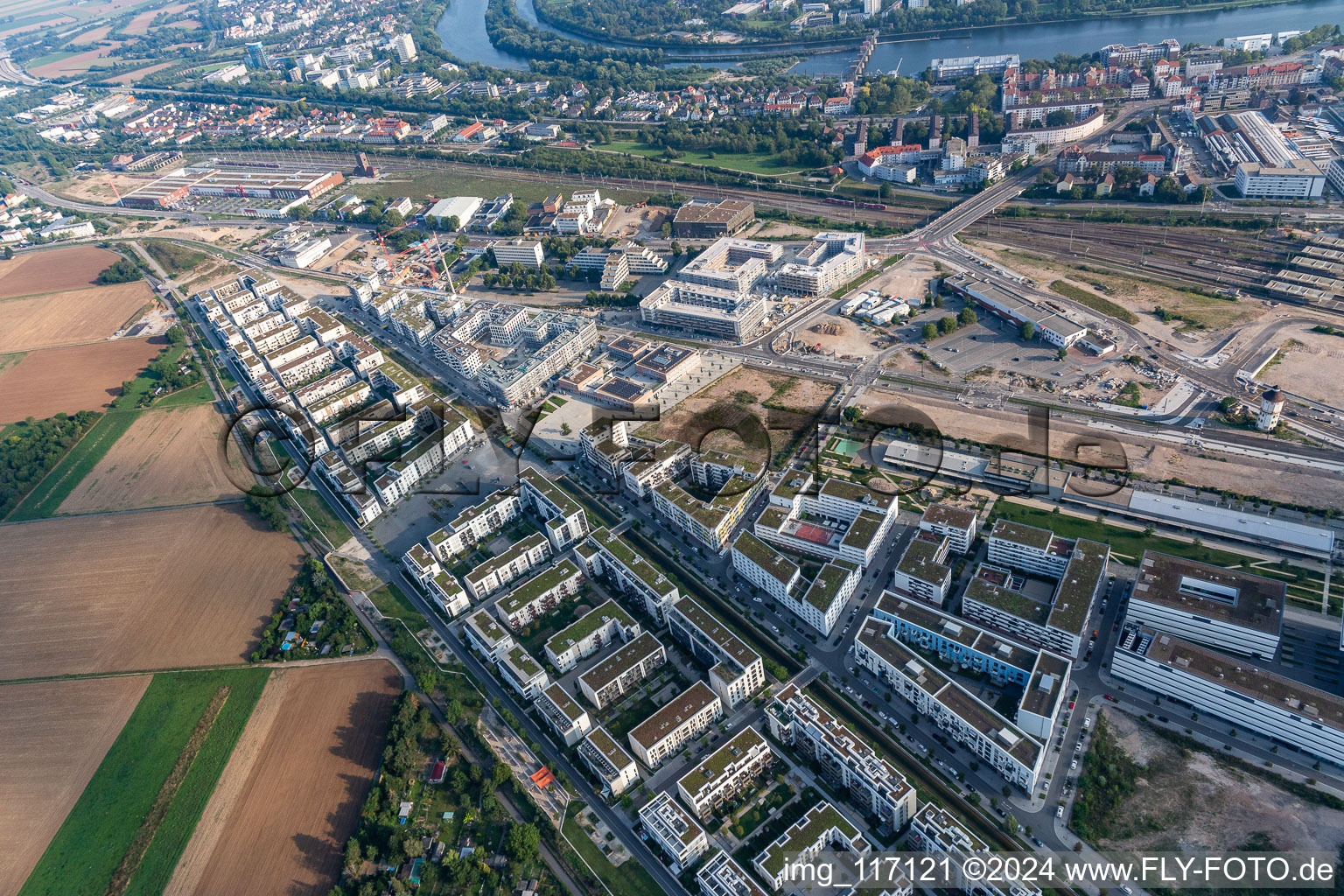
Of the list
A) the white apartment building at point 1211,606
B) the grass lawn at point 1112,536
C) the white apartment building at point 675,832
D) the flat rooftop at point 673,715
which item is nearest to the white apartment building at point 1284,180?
the grass lawn at point 1112,536

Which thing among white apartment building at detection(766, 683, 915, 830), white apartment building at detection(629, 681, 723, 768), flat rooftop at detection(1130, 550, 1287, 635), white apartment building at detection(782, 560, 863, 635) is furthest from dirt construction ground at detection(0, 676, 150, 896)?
flat rooftop at detection(1130, 550, 1287, 635)

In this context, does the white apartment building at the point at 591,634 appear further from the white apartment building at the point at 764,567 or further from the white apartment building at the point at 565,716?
the white apartment building at the point at 764,567

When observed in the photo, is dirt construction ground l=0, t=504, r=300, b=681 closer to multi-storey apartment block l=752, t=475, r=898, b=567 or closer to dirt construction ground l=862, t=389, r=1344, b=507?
multi-storey apartment block l=752, t=475, r=898, b=567

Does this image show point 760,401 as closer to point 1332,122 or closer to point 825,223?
point 825,223

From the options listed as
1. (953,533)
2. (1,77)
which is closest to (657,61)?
(953,533)

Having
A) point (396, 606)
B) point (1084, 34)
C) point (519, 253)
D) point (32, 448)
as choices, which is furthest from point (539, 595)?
point (1084, 34)

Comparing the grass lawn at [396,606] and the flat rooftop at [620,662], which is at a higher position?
the grass lawn at [396,606]

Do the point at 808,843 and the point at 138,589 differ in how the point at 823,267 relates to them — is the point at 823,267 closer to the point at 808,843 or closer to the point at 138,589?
the point at 808,843
